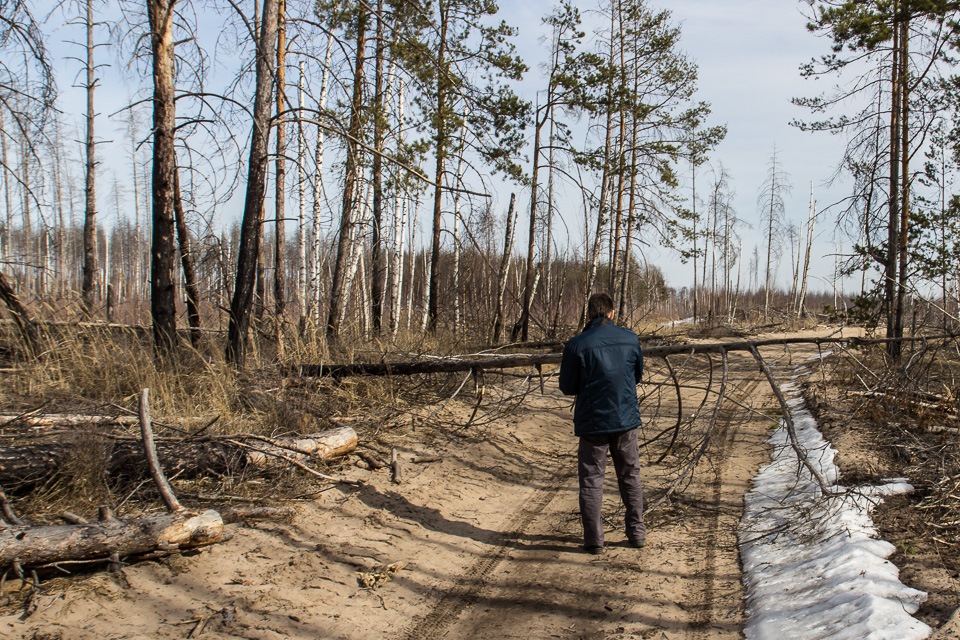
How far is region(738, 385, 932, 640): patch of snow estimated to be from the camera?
364 cm

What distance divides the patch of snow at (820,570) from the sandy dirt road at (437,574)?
0.19 m

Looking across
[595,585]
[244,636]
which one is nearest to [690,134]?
[595,585]

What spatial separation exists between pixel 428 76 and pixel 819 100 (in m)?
11.1

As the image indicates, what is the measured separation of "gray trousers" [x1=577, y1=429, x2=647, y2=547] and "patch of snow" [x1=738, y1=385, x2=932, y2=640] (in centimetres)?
93

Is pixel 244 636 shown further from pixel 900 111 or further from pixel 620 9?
pixel 620 9

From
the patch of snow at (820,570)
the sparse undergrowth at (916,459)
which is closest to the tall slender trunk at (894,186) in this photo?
the sparse undergrowth at (916,459)

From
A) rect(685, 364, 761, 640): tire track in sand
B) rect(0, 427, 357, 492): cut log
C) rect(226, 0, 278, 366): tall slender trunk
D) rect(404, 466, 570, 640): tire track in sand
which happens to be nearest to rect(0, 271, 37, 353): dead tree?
rect(226, 0, 278, 366): tall slender trunk

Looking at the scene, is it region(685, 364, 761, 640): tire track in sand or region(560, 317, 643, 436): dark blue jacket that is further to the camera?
region(560, 317, 643, 436): dark blue jacket

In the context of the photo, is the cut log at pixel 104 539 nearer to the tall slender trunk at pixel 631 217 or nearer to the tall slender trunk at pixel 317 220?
the tall slender trunk at pixel 317 220

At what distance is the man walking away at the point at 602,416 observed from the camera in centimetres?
517

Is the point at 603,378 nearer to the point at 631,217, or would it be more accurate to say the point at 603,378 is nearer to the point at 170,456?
the point at 170,456

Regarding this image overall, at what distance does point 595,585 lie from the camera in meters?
4.62

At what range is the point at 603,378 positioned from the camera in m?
5.18

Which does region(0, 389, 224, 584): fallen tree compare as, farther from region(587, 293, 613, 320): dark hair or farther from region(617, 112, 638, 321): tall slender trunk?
region(617, 112, 638, 321): tall slender trunk
